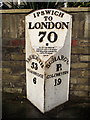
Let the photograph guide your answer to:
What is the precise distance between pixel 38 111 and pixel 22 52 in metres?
0.90

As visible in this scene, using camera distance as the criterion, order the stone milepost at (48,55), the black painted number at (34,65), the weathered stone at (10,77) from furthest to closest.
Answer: the weathered stone at (10,77) → the black painted number at (34,65) → the stone milepost at (48,55)

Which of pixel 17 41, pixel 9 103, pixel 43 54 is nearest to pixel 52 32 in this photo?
pixel 43 54

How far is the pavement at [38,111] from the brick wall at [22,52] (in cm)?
11

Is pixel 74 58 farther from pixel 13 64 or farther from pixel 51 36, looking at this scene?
pixel 13 64

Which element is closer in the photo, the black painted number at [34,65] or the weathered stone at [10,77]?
the black painted number at [34,65]

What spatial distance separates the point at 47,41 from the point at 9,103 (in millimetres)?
1134

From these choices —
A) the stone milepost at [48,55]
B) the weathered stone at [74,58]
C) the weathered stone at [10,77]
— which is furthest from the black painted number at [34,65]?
the weathered stone at [74,58]

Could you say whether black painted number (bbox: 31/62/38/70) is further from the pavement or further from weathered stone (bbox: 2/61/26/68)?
the pavement

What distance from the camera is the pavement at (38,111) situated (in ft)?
7.56

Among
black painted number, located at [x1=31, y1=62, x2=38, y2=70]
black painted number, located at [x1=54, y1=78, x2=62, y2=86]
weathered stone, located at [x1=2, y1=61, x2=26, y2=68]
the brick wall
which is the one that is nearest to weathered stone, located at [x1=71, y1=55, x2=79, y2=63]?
the brick wall

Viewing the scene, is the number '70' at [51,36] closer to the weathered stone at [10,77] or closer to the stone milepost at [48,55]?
the stone milepost at [48,55]

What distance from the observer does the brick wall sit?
2.05 metres

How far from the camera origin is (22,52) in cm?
218

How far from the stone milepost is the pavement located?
0.14m
